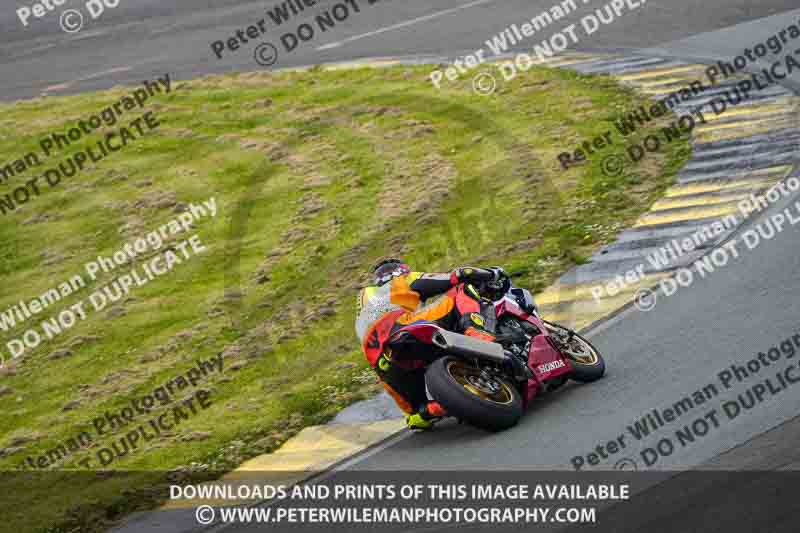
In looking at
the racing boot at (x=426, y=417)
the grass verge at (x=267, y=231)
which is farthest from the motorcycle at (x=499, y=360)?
the grass verge at (x=267, y=231)

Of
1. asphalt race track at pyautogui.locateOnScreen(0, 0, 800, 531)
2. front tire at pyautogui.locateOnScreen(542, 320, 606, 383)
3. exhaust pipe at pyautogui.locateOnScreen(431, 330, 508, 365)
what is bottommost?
asphalt race track at pyautogui.locateOnScreen(0, 0, 800, 531)

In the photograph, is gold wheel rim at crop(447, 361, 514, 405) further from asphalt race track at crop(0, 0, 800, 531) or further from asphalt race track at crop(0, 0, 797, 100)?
asphalt race track at crop(0, 0, 797, 100)

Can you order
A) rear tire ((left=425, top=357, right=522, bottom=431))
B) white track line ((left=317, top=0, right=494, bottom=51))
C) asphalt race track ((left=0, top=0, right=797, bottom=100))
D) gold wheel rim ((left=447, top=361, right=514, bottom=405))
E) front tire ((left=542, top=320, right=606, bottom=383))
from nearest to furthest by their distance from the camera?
rear tire ((left=425, top=357, right=522, bottom=431)) < gold wheel rim ((left=447, top=361, right=514, bottom=405)) < front tire ((left=542, top=320, right=606, bottom=383)) < asphalt race track ((left=0, top=0, right=797, bottom=100)) < white track line ((left=317, top=0, right=494, bottom=51))

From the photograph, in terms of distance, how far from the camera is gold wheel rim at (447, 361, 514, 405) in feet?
32.1

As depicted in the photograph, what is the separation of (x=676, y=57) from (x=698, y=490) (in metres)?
14.4

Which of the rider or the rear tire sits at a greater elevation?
the rider

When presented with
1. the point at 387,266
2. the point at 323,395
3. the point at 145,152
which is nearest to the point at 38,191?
the point at 145,152

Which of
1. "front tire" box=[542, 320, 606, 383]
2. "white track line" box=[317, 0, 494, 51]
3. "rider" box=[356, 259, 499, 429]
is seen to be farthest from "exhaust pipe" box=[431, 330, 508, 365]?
"white track line" box=[317, 0, 494, 51]

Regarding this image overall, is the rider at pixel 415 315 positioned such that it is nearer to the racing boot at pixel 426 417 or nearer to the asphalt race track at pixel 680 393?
the racing boot at pixel 426 417

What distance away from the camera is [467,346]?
972 cm

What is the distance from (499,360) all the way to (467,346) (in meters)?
0.34

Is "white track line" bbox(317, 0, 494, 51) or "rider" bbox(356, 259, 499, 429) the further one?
"white track line" bbox(317, 0, 494, 51)

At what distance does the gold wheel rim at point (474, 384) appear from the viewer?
32.1 feet

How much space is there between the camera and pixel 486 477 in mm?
9359
